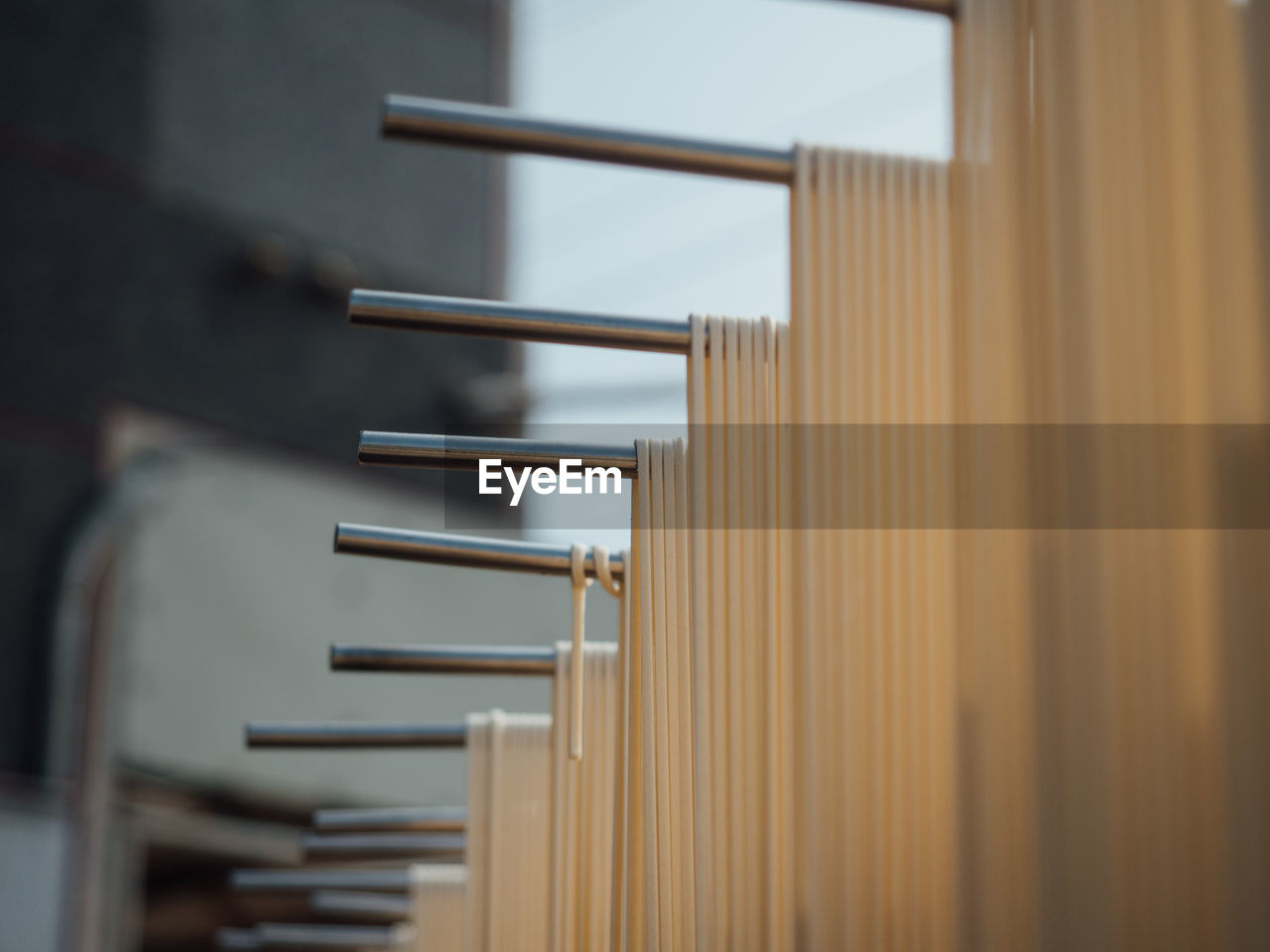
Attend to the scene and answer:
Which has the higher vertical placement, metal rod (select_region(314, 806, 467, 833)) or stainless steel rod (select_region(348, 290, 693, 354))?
stainless steel rod (select_region(348, 290, 693, 354))

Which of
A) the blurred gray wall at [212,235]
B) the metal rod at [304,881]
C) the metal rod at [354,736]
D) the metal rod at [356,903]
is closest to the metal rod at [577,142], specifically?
the metal rod at [354,736]

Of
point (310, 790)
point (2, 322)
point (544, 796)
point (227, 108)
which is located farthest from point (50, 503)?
point (544, 796)

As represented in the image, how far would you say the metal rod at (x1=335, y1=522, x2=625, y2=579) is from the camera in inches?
76.1

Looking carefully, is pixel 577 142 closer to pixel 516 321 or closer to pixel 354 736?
pixel 516 321

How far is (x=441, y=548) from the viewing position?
195cm

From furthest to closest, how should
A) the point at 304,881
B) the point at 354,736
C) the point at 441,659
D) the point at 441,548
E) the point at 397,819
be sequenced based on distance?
the point at 304,881, the point at 397,819, the point at 354,736, the point at 441,659, the point at 441,548

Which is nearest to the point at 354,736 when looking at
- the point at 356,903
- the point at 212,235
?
the point at 356,903

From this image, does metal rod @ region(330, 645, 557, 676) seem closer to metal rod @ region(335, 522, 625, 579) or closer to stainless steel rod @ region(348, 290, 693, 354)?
metal rod @ region(335, 522, 625, 579)

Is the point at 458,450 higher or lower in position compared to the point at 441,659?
higher

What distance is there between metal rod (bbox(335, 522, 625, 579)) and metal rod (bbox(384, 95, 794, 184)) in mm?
502

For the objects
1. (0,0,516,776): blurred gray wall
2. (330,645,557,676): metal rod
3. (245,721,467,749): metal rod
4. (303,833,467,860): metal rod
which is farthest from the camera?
(0,0,516,776): blurred gray wall

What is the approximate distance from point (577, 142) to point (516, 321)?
0.22 m

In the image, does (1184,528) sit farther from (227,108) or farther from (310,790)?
(227,108)

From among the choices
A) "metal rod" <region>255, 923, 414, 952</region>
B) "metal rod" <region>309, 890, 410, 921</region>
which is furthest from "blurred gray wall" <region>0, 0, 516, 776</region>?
"metal rod" <region>309, 890, 410, 921</region>
